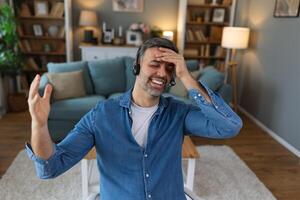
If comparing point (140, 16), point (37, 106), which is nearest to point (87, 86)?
point (140, 16)

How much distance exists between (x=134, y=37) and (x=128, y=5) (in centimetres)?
58

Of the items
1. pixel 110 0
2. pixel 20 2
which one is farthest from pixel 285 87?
pixel 20 2

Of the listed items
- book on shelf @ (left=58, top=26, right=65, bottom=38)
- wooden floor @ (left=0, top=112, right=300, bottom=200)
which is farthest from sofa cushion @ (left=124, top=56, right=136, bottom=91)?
book on shelf @ (left=58, top=26, right=65, bottom=38)

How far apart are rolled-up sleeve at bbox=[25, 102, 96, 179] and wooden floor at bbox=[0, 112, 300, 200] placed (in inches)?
71.4

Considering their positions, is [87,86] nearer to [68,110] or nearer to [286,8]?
[68,110]

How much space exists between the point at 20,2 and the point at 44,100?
4353 mm

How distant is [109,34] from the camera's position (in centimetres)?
477

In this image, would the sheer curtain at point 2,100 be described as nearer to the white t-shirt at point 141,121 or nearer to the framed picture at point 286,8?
the white t-shirt at point 141,121

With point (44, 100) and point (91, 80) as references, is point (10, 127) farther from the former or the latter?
point (44, 100)

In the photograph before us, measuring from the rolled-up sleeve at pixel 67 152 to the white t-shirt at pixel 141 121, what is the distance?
0.16m

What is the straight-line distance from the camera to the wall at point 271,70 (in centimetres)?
319

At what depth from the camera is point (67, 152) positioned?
1011 mm

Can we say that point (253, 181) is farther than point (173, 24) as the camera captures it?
No

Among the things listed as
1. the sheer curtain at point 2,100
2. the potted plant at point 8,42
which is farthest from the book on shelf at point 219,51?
the sheer curtain at point 2,100
